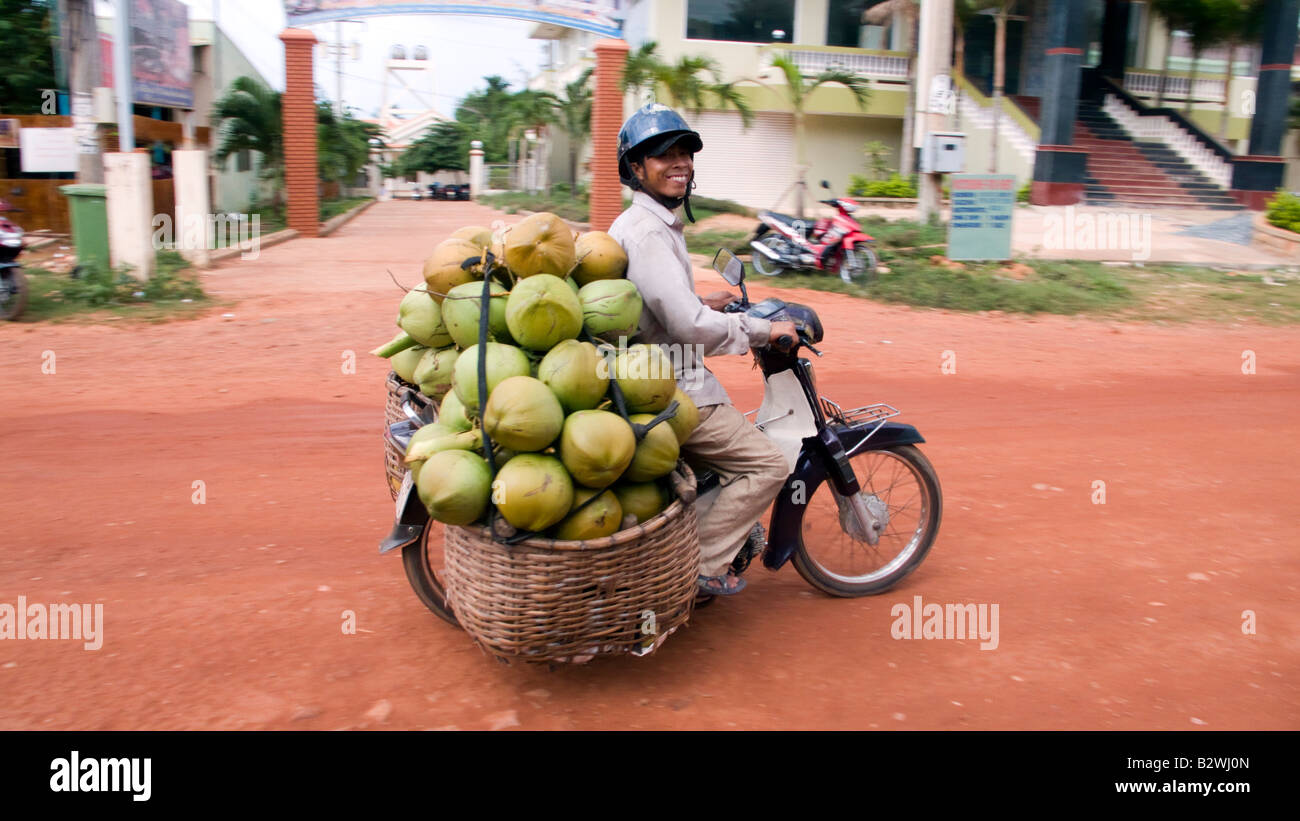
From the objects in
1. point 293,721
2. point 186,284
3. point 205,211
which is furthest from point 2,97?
point 293,721

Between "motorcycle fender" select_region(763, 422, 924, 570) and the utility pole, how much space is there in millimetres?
12516

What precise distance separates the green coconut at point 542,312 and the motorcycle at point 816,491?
2.13 feet

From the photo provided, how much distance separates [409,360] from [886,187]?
20672 mm

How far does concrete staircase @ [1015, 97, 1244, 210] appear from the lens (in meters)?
21.0

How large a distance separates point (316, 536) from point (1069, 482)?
3.90 metres

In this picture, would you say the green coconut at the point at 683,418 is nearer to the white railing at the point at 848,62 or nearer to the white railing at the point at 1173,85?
the white railing at the point at 848,62

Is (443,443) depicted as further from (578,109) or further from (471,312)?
(578,109)

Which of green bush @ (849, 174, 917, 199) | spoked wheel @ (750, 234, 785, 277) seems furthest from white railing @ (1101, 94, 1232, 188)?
spoked wheel @ (750, 234, 785, 277)

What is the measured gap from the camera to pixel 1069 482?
18.4ft

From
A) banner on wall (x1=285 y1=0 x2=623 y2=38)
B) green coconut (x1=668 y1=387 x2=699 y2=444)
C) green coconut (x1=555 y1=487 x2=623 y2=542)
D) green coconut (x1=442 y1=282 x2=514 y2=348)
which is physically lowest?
green coconut (x1=555 y1=487 x2=623 y2=542)

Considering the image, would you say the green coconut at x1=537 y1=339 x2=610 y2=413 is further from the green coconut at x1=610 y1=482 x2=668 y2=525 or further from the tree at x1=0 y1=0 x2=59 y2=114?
the tree at x1=0 y1=0 x2=59 y2=114

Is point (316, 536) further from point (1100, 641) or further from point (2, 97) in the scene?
point (2, 97)

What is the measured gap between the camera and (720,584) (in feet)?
11.8

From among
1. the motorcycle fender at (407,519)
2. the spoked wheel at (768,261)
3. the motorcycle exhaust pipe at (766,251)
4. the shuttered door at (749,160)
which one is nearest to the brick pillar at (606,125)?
the spoked wheel at (768,261)
